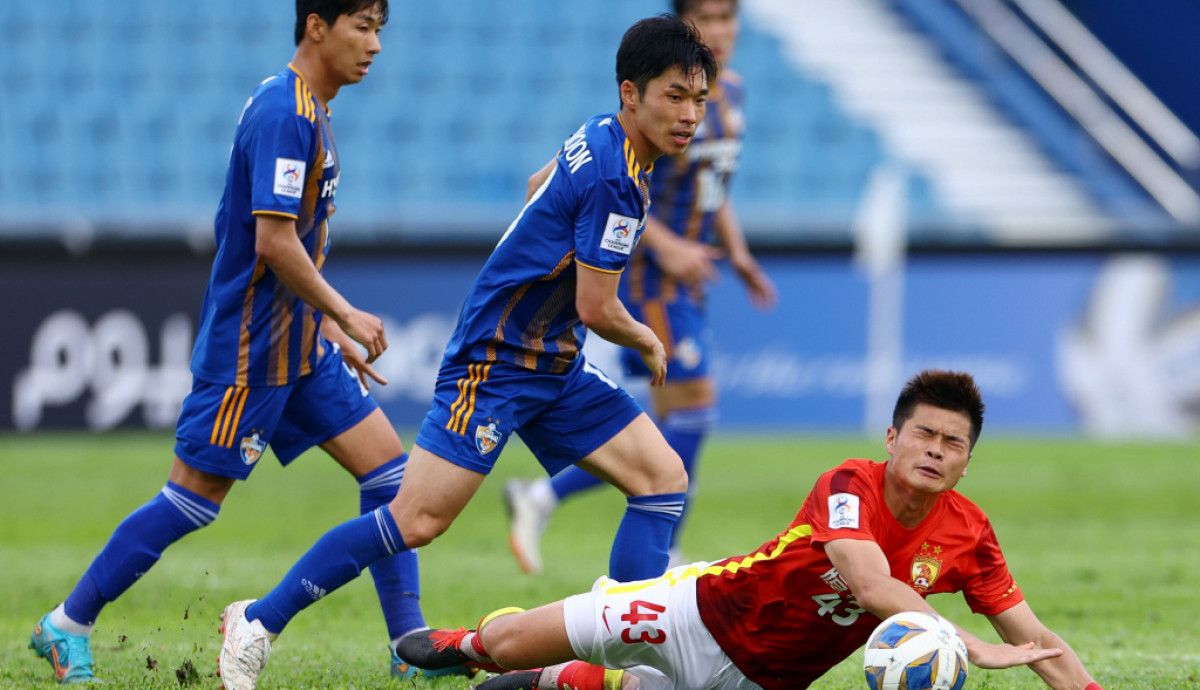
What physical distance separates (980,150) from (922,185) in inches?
41.2

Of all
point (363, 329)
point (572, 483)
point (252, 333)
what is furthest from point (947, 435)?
point (572, 483)

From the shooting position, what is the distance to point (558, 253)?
412 centimetres

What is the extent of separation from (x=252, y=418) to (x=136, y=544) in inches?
20.5

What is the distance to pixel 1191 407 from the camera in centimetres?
1288

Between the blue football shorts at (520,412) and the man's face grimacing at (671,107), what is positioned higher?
the man's face grimacing at (671,107)

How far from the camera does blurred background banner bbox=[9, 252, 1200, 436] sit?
1259cm

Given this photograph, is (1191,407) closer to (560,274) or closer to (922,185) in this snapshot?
(922,185)

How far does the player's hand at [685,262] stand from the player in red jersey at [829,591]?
2.28 m

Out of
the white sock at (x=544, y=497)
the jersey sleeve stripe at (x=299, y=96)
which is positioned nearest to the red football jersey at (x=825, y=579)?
the jersey sleeve stripe at (x=299, y=96)

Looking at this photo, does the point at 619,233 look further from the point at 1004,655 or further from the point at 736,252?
the point at 736,252

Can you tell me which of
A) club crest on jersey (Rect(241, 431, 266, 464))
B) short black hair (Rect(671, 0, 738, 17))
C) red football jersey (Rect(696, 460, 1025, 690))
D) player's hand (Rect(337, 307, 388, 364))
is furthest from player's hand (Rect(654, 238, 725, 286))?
→ red football jersey (Rect(696, 460, 1025, 690))

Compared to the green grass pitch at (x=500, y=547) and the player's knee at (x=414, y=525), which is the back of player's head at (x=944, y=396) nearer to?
the green grass pitch at (x=500, y=547)

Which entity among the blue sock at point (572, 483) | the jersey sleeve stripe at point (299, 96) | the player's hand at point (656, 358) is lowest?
the blue sock at point (572, 483)

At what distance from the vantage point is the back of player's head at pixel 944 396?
3.52m
